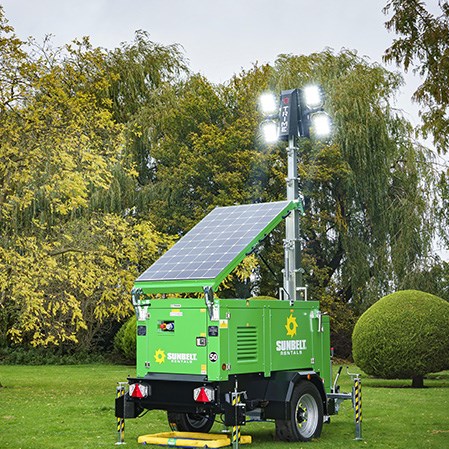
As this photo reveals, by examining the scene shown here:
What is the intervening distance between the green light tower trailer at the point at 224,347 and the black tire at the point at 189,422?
0.02m

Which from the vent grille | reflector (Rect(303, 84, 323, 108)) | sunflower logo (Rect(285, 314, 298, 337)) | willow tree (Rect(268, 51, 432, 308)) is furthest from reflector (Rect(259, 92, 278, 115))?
willow tree (Rect(268, 51, 432, 308))

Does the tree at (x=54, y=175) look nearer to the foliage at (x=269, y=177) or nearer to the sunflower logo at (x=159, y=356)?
the foliage at (x=269, y=177)

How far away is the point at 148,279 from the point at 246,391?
7.04 feet

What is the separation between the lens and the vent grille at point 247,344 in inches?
480

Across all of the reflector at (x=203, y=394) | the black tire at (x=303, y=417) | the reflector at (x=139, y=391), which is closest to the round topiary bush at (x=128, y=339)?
A: the black tire at (x=303, y=417)

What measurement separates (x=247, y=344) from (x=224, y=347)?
58 cm

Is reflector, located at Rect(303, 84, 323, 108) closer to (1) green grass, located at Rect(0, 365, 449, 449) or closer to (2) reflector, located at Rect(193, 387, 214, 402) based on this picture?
(1) green grass, located at Rect(0, 365, 449, 449)

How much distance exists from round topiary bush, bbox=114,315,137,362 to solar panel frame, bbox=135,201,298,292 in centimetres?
2131

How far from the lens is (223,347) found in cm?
1184

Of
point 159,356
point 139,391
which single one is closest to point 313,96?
point 159,356

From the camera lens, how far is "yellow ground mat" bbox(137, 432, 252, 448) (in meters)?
12.0

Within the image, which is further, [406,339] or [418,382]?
[418,382]

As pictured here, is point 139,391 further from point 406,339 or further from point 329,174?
point 329,174

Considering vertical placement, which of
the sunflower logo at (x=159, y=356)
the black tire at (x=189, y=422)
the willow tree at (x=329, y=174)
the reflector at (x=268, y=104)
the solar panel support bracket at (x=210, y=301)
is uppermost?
Answer: the willow tree at (x=329, y=174)
